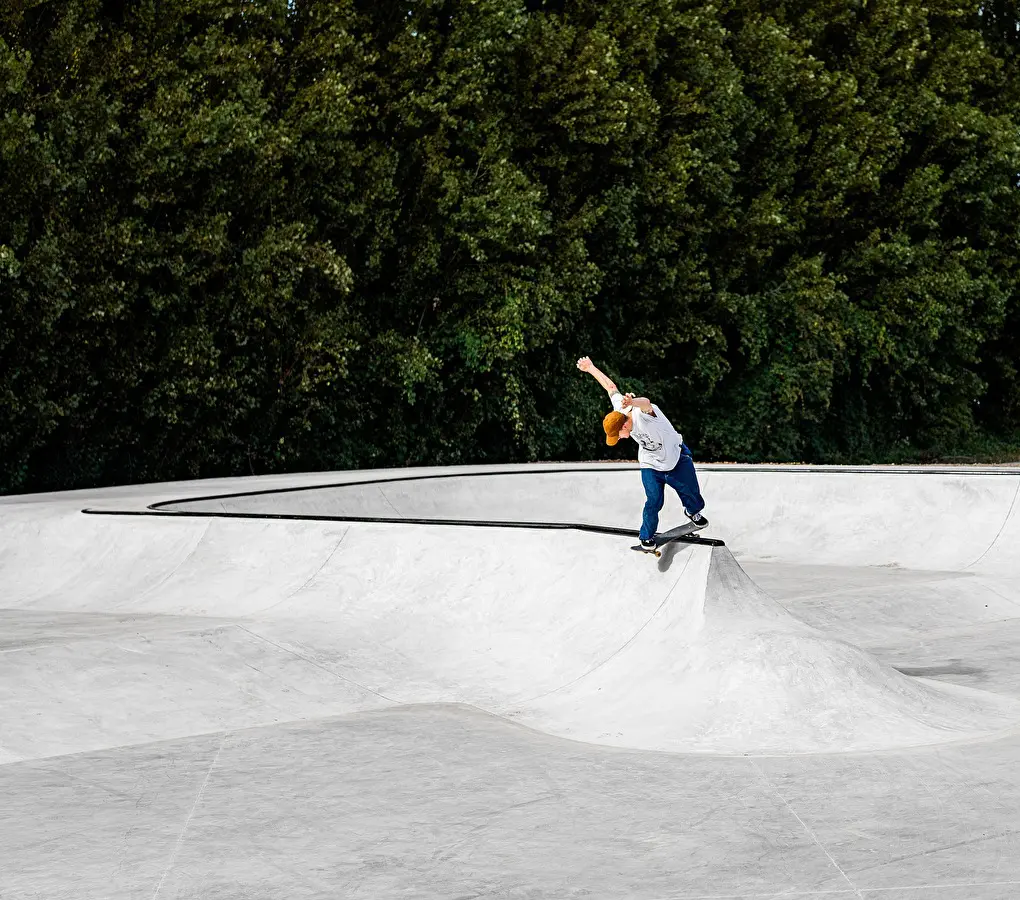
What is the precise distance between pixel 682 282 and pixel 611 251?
87.8 inches

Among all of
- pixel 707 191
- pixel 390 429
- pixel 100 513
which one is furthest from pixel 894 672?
pixel 707 191

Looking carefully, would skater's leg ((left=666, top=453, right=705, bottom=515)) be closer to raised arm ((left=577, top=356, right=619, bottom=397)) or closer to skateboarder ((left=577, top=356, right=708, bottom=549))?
skateboarder ((left=577, top=356, right=708, bottom=549))

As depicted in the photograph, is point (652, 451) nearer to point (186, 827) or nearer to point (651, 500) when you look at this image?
point (651, 500)

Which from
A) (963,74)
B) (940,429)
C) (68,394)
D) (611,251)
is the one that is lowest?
(940,429)

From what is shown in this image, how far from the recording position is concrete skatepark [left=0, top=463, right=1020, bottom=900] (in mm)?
4691

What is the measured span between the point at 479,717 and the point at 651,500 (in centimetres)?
209

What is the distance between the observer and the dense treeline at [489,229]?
18969 mm

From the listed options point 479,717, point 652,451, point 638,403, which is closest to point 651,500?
point 652,451

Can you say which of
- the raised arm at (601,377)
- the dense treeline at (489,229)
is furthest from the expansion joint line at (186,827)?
the dense treeline at (489,229)

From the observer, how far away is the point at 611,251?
2712 centimetres

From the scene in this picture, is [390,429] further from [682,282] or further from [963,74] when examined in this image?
[963,74]

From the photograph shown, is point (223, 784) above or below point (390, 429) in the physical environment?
above

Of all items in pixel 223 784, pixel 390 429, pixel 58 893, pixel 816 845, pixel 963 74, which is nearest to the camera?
pixel 58 893

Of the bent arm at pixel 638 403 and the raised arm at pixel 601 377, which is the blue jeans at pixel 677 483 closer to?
the bent arm at pixel 638 403
